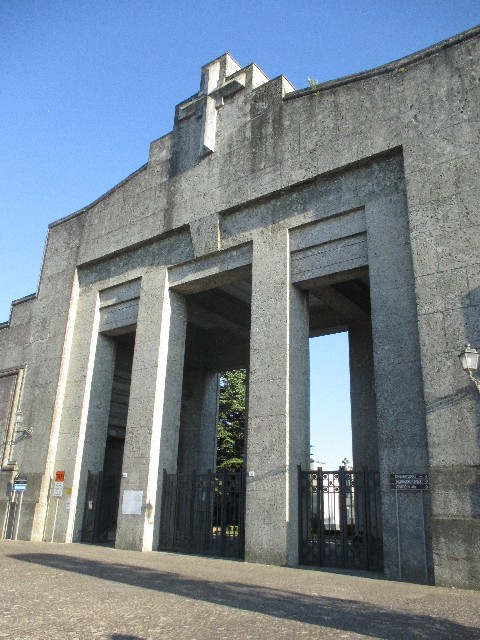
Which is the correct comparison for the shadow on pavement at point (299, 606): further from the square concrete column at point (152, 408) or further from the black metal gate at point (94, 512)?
the black metal gate at point (94, 512)

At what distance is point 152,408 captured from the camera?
17.7 m

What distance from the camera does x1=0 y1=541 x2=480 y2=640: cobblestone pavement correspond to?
6238mm

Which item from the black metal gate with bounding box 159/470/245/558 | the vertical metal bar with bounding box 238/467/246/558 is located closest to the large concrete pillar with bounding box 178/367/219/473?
the black metal gate with bounding box 159/470/245/558

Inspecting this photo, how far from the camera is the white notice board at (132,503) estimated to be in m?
16.9

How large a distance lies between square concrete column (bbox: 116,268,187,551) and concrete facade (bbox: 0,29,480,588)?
0.07 m

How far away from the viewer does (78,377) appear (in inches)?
813

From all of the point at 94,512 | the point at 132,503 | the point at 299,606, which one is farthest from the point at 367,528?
the point at 94,512

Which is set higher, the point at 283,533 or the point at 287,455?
the point at 287,455

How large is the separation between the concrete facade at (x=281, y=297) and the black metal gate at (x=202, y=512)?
624 millimetres

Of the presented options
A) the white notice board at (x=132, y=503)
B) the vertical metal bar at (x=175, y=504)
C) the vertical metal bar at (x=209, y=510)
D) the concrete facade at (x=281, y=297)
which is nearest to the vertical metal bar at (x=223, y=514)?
the vertical metal bar at (x=209, y=510)

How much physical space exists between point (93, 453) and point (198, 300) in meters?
7.79

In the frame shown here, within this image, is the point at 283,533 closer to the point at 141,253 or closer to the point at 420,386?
the point at 420,386

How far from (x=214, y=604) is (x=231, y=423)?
32.3m

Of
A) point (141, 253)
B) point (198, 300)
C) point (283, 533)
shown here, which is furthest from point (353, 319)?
point (283, 533)
